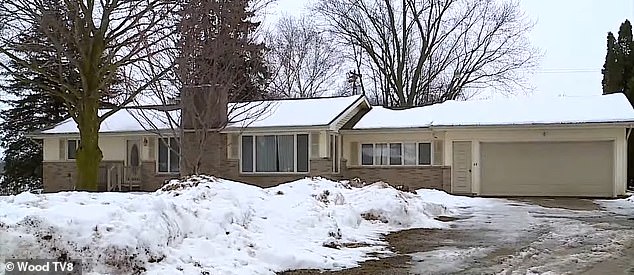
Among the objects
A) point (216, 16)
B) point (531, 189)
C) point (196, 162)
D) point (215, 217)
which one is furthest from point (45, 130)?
point (215, 217)

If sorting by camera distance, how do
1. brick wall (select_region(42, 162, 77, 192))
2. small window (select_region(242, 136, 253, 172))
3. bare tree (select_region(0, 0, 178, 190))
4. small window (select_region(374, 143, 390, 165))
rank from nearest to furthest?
bare tree (select_region(0, 0, 178, 190)) → small window (select_region(374, 143, 390, 165)) → small window (select_region(242, 136, 253, 172)) → brick wall (select_region(42, 162, 77, 192))

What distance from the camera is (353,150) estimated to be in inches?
1021

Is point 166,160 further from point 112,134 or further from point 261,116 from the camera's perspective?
point 261,116

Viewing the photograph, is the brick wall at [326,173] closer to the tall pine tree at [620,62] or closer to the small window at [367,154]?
the small window at [367,154]

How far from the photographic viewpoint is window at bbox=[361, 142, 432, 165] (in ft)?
81.6

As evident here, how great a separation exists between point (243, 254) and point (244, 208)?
2.39m

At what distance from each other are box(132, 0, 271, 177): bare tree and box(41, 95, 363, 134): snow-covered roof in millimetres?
696

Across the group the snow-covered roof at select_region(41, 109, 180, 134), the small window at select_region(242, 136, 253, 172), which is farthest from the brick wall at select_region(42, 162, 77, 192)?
the small window at select_region(242, 136, 253, 172)

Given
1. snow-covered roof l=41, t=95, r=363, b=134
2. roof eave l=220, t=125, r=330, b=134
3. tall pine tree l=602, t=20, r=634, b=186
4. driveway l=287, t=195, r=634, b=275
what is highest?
tall pine tree l=602, t=20, r=634, b=186

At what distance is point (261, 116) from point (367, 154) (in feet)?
14.2

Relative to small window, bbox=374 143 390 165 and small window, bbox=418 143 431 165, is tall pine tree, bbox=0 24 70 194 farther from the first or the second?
small window, bbox=418 143 431 165

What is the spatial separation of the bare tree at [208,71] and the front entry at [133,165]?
396 centimetres

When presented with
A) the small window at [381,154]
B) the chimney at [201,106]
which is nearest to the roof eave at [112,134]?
the chimney at [201,106]

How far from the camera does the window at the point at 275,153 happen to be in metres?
25.2
